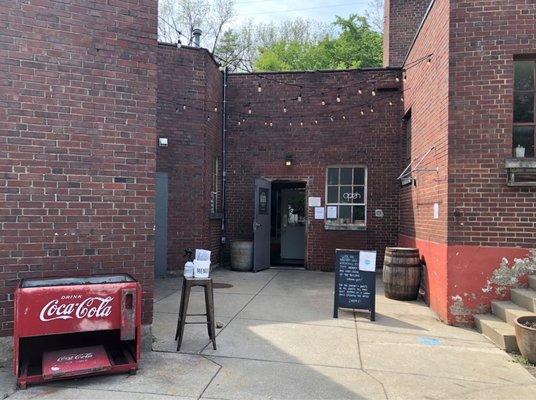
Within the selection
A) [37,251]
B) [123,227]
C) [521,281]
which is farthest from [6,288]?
[521,281]

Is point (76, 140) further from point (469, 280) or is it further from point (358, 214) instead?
point (358, 214)

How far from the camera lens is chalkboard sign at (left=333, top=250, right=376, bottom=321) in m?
7.00

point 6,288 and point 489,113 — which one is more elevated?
point 489,113

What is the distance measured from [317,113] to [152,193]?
7450mm

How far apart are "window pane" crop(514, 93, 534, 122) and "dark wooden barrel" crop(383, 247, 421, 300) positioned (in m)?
2.78

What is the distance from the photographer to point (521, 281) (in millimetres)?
6434

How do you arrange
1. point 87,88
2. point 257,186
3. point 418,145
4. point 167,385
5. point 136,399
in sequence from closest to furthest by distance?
point 136,399 → point 167,385 → point 87,88 → point 418,145 → point 257,186

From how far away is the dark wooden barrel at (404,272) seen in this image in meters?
8.14

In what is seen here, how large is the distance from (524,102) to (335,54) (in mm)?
20760

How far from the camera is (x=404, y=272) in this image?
8164 millimetres

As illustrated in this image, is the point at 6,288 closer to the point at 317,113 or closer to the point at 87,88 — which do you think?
the point at 87,88

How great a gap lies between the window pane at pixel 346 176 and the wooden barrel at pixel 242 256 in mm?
2916

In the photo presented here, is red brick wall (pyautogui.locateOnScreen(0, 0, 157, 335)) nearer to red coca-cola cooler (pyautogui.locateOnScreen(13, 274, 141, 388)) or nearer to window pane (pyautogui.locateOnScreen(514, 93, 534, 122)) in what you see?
red coca-cola cooler (pyautogui.locateOnScreen(13, 274, 141, 388))

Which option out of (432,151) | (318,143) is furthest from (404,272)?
(318,143)
